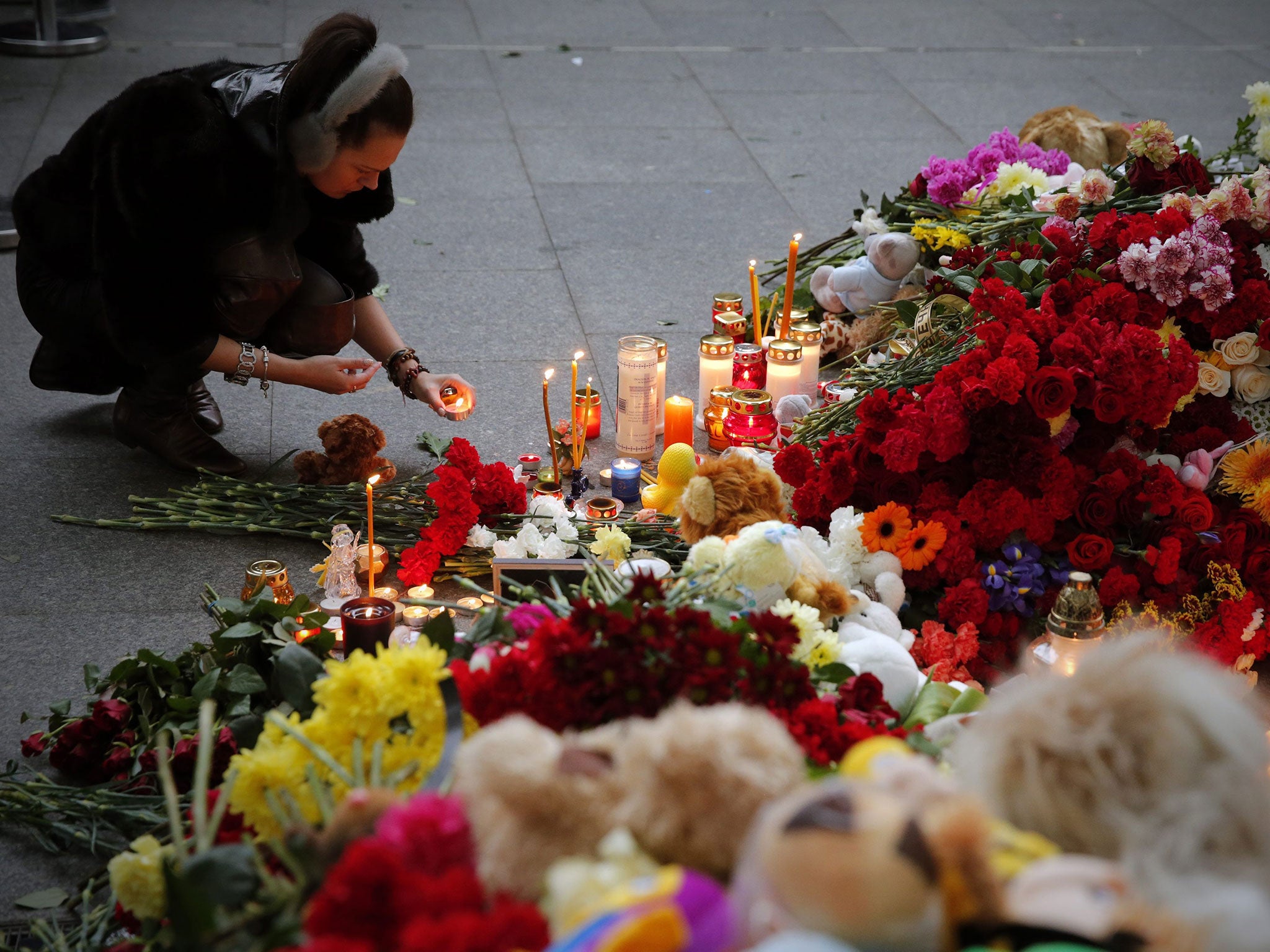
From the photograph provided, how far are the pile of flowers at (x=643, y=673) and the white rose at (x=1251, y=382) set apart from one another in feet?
4.35

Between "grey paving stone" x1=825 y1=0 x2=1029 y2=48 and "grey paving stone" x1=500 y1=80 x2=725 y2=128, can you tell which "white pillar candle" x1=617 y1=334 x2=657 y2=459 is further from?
"grey paving stone" x1=825 y1=0 x2=1029 y2=48

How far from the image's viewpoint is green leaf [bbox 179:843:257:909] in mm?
992

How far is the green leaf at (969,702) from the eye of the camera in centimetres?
147

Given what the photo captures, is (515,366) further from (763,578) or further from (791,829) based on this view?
(791,829)

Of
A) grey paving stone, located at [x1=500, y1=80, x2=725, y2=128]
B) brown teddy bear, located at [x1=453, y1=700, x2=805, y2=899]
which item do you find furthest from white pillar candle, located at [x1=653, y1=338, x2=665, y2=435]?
grey paving stone, located at [x1=500, y1=80, x2=725, y2=128]

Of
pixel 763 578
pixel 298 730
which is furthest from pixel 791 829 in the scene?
pixel 763 578

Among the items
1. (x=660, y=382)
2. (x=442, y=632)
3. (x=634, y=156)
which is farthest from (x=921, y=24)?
(x=442, y=632)

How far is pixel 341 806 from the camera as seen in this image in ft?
3.23

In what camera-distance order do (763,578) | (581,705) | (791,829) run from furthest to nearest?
(763,578)
(581,705)
(791,829)

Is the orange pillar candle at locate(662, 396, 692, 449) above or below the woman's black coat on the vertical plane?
below

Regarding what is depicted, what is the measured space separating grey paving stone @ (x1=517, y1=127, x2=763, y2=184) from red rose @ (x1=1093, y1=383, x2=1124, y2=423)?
9.02ft

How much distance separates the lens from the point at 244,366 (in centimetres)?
247

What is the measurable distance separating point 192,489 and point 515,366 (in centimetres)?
94

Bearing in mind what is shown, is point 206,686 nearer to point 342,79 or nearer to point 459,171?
point 342,79
